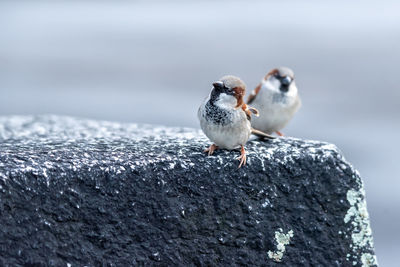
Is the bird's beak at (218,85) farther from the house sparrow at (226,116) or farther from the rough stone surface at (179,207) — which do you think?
the rough stone surface at (179,207)

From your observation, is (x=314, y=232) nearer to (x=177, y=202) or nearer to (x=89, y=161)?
(x=177, y=202)

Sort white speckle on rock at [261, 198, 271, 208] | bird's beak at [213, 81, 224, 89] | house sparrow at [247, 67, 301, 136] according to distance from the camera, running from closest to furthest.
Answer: white speckle on rock at [261, 198, 271, 208], bird's beak at [213, 81, 224, 89], house sparrow at [247, 67, 301, 136]

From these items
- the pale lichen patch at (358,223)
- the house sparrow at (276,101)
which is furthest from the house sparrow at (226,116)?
the house sparrow at (276,101)

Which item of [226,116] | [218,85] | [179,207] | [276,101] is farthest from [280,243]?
[276,101]

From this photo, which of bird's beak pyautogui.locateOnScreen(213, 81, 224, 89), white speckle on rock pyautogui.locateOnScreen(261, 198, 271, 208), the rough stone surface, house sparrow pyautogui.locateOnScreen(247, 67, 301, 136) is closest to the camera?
the rough stone surface

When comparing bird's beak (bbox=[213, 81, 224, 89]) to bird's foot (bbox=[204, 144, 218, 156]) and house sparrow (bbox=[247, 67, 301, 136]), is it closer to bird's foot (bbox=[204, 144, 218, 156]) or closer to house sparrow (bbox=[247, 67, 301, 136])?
bird's foot (bbox=[204, 144, 218, 156])

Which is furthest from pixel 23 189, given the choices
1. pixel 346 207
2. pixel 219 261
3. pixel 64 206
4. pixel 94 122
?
pixel 94 122

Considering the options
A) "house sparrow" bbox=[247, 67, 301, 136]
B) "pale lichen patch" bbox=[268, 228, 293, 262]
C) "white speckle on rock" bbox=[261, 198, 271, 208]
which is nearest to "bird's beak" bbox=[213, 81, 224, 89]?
"white speckle on rock" bbox=[261, 198, 271, 208]
